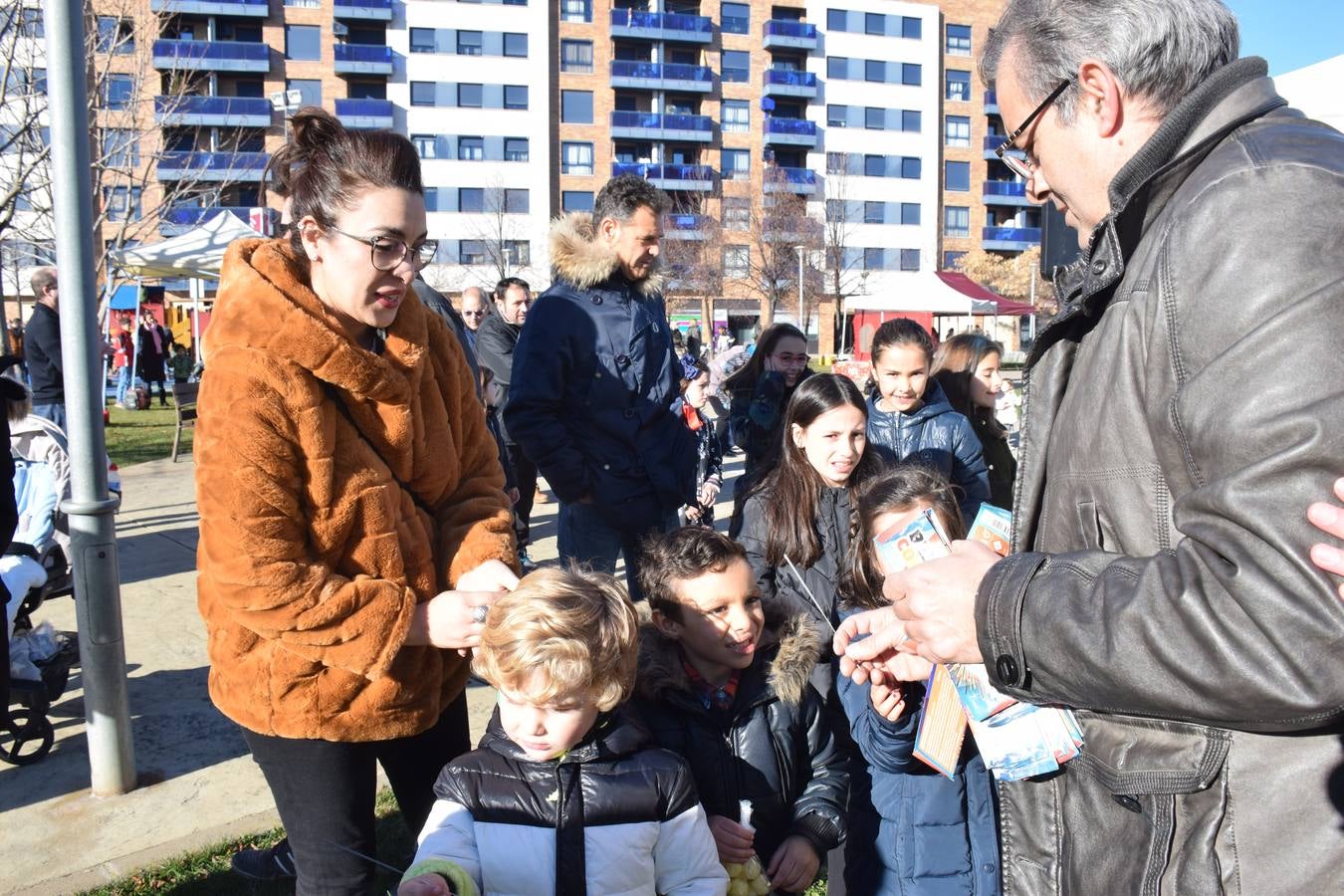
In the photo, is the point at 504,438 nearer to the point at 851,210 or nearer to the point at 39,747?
the point at 39,747

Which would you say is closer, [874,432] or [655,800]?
[655,800]

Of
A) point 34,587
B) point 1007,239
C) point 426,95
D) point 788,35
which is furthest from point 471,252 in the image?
point 34,587

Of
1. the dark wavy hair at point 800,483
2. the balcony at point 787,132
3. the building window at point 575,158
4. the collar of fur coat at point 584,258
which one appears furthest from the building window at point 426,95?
the dark wavy hair at point 800,483

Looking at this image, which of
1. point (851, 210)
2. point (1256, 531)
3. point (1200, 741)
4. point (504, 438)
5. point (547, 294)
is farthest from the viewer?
point (851, 210)

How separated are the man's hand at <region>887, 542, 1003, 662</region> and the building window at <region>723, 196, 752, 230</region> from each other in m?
51.5

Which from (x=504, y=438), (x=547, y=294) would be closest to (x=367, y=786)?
(x=547, y=294)

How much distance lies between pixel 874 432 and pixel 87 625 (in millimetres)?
3709

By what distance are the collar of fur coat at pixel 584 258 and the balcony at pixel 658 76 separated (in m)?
54.1

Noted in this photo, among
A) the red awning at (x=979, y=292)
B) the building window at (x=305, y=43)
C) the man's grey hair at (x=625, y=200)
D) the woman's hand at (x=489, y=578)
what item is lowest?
the woman's hand at (x=489, y=578)

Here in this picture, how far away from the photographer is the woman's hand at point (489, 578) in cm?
231

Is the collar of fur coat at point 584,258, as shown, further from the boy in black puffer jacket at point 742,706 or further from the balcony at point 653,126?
the balcony at point 653,126

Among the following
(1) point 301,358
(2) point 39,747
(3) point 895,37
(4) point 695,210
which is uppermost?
(3) point 895,37

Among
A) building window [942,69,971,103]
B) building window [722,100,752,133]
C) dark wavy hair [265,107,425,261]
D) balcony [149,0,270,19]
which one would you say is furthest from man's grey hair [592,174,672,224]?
building window [942,69,971,103]

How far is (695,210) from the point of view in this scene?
2095 inches
